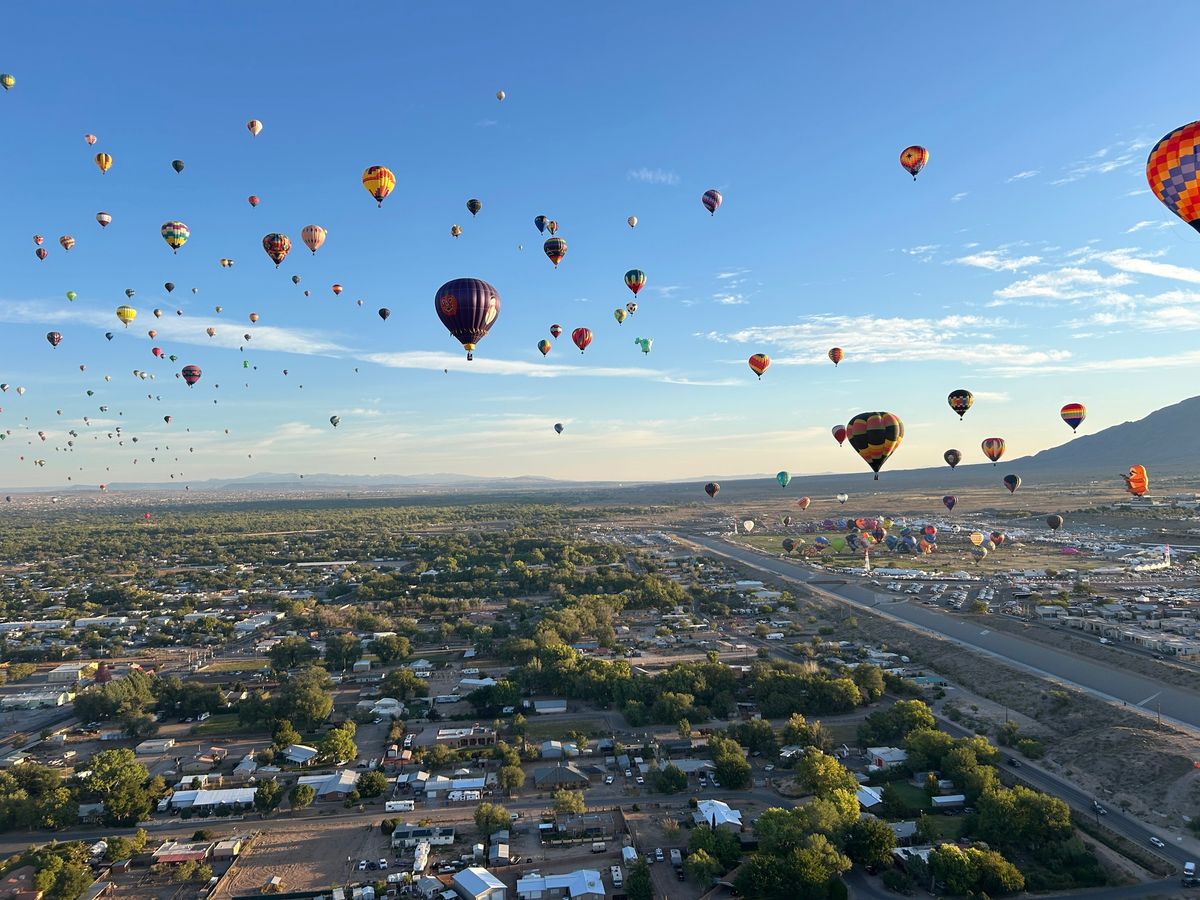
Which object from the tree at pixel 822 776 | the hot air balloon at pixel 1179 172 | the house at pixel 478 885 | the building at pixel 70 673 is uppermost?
the hot air balloon at pixel 1179 172

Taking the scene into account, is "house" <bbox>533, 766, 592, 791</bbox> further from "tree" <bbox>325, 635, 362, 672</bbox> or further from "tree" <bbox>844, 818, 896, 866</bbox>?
"tree" <bbox>325, 635, 362, 672</bbox>

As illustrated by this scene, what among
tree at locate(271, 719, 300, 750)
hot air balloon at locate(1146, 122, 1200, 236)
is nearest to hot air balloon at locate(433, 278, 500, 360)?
tree at locate(271, 719, 300, 750)

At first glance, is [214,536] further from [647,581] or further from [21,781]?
[21,781]

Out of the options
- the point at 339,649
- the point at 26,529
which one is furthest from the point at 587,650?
the point at 26,529

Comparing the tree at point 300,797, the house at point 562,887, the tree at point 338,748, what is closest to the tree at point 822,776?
the house at point 562,887

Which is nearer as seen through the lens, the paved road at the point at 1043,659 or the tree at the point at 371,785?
the tree at the point at 371,785

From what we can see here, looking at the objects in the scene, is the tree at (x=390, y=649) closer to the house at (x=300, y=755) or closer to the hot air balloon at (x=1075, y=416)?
the house at (x=300, y=755)
